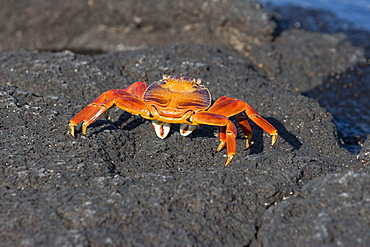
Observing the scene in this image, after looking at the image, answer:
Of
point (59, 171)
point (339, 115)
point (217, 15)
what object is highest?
point (59, 171)

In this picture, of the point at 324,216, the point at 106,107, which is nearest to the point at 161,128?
the point at 106,107

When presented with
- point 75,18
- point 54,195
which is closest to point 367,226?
point 54,195

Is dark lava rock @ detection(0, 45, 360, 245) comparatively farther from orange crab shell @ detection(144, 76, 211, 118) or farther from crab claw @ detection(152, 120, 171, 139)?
orange crab shell @ detection(144, 76, 211, 118)

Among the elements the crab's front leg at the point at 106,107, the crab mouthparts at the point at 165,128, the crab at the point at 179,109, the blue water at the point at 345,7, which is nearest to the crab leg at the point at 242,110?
the crab at the point at 179,109

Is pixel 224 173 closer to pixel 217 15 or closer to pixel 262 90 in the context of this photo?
pixel 262 90

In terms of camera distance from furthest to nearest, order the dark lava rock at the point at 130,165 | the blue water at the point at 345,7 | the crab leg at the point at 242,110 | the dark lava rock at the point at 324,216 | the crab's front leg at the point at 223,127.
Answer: the blue water at the point at 345,7 < the crab leg at the point at 242,110 < the crab's front leg at the point at 223,127 < the dark lava rock at the point at 130,165 < the dark lava rock at the point at 324,216

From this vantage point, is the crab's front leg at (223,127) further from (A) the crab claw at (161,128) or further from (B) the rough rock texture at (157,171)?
(A) the crab claw at (161,128)

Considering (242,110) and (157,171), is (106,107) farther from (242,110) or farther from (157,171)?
(242,110)
